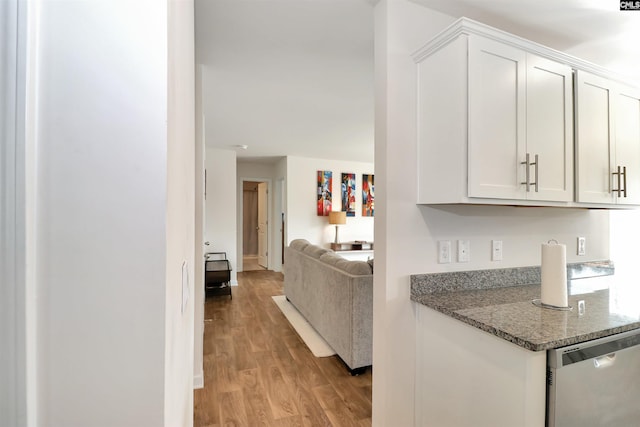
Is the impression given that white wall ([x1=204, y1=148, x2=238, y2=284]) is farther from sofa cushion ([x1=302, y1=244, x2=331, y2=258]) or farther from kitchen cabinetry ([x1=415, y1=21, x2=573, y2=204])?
kitchen cabinetry ([x1=415, y1=21, x2=573, y2=204])

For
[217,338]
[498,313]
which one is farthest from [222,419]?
[498,313]

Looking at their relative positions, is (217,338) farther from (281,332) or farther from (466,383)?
(466,383)

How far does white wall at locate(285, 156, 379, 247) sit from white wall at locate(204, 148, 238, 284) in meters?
1.03

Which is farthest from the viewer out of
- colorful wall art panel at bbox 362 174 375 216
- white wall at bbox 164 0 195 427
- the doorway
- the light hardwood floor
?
the doorway

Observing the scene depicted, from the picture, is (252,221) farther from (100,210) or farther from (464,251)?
(100,210)

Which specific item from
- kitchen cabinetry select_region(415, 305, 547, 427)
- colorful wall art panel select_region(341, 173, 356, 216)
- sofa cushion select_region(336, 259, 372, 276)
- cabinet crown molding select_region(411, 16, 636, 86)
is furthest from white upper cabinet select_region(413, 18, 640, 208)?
colorful wall art panel select_region(341, 173, 356, 216)

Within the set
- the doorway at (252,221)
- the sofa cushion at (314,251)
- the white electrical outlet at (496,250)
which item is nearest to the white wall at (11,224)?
the white electrical outlet at (496,250)

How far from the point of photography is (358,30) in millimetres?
1890

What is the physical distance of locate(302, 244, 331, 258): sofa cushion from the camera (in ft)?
10.7

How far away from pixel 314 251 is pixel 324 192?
9.37ft

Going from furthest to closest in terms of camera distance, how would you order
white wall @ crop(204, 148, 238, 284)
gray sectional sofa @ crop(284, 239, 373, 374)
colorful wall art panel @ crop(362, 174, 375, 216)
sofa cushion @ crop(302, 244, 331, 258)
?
colorful wall art panel @ crop(362, 174, 375, 216), white wall @ crop(204, 148, 238, 284), sofa cushion @ crop(302, 244, 331, 258), gray sectional sofa @ crop(284, 239, 373, 374)

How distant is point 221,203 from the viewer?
17.9 feet

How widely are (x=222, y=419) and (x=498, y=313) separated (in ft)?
5.71

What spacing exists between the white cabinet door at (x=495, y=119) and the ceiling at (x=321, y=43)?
1.51 ft
